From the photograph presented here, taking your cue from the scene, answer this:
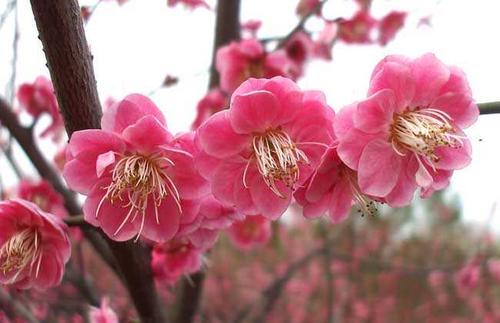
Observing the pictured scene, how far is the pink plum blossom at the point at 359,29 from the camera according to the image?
320 centimetres

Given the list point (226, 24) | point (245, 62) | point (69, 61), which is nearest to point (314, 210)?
point (69, 61)

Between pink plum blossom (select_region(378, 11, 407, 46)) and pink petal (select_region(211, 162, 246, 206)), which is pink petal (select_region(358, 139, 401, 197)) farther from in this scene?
pink plum blossom (select_region(378, 11, 407, 46))

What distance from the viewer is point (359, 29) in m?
3.22

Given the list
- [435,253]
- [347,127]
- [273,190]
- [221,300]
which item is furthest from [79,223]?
[435,253]

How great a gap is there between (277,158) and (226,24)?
153cm

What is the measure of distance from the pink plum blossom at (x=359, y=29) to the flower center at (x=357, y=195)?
2.13 m

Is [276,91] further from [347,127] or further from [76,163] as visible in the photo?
[76,163]

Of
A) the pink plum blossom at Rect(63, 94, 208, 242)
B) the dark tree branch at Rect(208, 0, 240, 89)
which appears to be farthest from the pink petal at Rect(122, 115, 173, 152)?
the dark tree branch at Rect(208, 0, 240, 89)

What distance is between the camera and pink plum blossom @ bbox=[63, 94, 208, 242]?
3.44 ft

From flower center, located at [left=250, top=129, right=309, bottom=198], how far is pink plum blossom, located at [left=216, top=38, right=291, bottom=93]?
1.17 m

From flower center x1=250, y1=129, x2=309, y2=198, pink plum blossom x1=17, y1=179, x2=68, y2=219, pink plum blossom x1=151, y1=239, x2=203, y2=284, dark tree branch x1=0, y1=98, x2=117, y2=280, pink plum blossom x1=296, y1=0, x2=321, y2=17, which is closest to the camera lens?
flower center x1=250, y1=129, x2=309, y2=198

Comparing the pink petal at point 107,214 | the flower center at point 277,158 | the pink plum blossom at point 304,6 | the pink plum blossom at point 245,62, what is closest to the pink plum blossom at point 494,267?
the pink plum blossom at point 304,6

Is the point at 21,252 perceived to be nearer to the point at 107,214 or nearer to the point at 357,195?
the point at 107,214

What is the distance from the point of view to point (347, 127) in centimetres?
102
